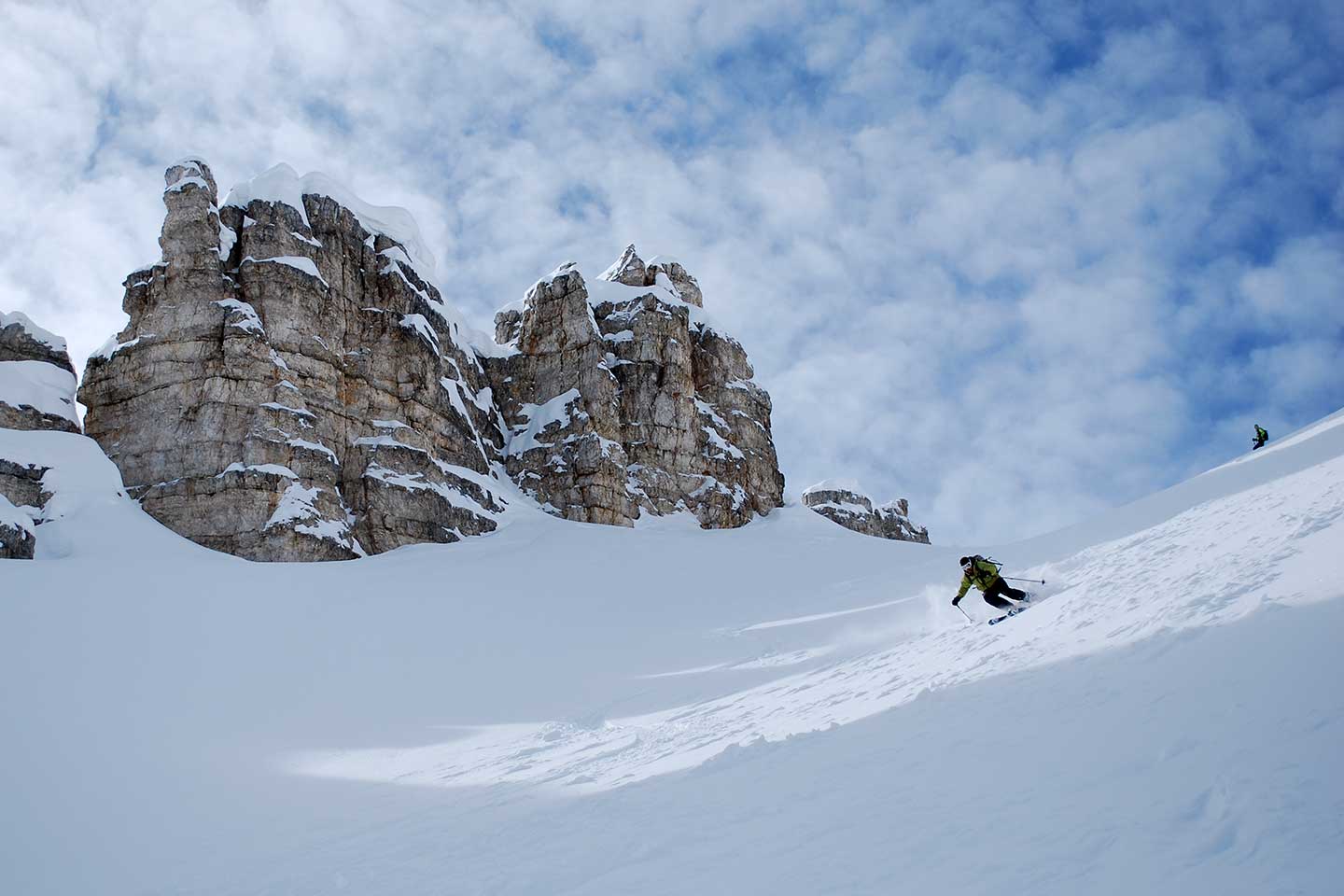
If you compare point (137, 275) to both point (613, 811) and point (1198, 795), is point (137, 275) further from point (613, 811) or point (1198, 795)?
point (1198, 795)

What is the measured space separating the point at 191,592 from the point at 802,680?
66.0 feet

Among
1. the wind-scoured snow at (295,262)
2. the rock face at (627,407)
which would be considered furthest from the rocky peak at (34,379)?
the rock face at (627,407)

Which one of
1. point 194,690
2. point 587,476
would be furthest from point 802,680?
point 587,476

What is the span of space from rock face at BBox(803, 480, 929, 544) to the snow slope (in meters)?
43.8

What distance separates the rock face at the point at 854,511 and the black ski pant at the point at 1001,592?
54902 mm

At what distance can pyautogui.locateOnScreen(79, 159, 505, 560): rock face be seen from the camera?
37.8 meters

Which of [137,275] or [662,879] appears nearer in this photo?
[662,879]

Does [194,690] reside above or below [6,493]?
below

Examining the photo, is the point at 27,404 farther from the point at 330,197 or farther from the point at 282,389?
the point at 330,197

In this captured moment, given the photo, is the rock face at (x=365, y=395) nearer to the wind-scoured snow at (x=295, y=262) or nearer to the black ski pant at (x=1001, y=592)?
the wind-scoured snow at (x=295, y=262)

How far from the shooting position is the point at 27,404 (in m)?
36.4

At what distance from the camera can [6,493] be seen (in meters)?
30.8

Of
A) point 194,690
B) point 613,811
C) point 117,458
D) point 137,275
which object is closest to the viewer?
point 613,811

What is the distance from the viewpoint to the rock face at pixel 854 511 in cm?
6988
